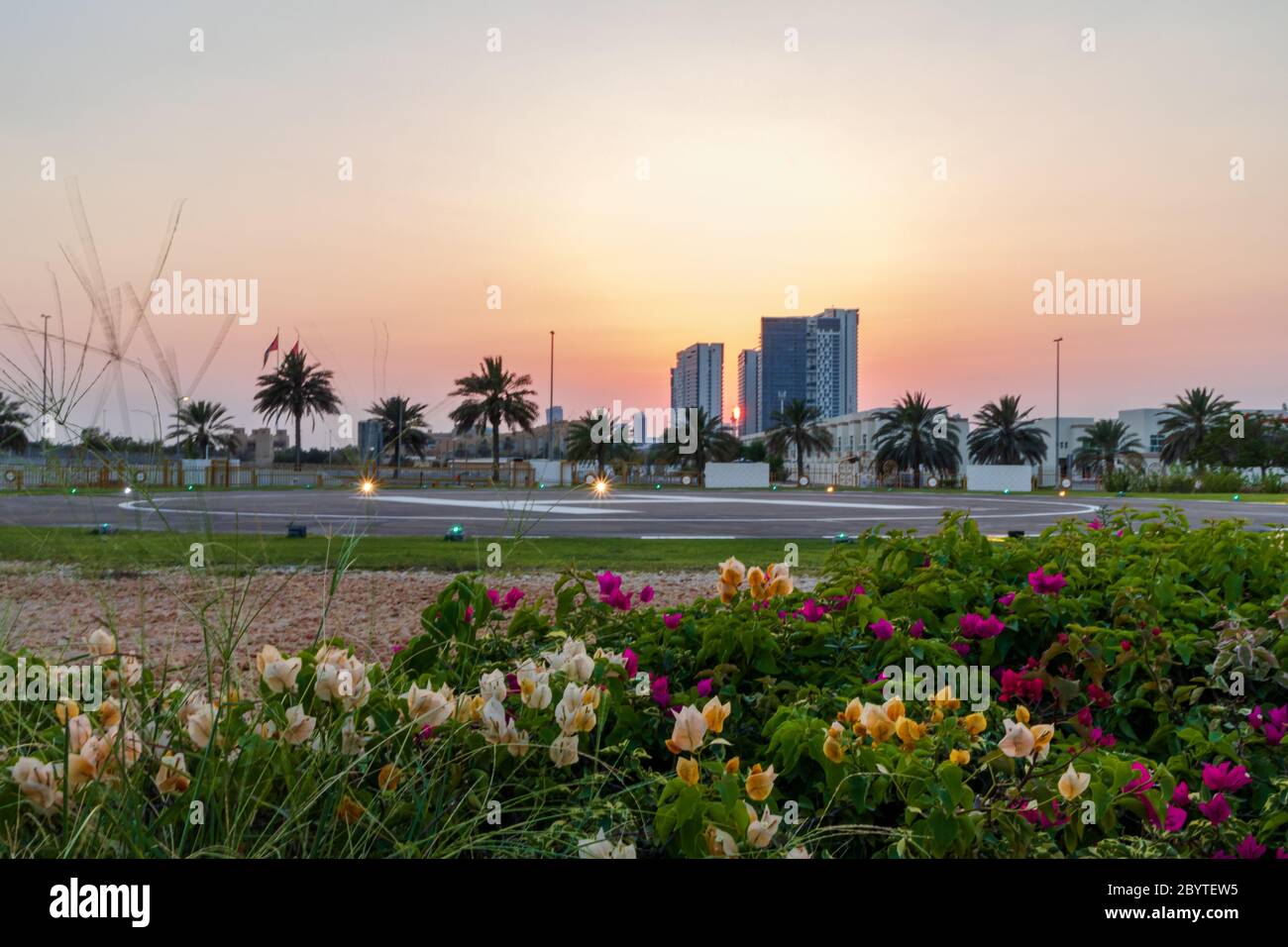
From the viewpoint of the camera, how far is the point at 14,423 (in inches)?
134

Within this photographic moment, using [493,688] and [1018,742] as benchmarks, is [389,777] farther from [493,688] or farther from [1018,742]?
[1018,742]

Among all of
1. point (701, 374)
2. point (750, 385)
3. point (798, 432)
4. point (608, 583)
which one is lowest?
point (608, 583)

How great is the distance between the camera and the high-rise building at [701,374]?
146 ft

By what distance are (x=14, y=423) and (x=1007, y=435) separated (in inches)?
2714

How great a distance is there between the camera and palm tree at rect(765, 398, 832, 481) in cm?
6594

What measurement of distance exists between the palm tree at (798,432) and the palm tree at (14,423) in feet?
202

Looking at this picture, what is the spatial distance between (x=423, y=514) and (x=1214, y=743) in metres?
17.9

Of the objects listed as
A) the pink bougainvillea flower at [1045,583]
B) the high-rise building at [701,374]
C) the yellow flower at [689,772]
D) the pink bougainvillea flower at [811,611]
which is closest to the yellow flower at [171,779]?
the yellow flower at [689,772]

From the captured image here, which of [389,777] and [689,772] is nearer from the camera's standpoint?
[689,772]

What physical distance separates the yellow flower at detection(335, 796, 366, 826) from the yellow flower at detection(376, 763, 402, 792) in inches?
2.6

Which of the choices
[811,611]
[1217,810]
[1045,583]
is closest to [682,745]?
[1217,810]

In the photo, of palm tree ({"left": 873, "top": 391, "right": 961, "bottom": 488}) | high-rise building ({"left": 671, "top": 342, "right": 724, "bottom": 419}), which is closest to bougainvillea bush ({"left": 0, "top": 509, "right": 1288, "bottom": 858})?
high-rise building ({"left": 671, "top": 342, "right": 724, "bottom": 419})
